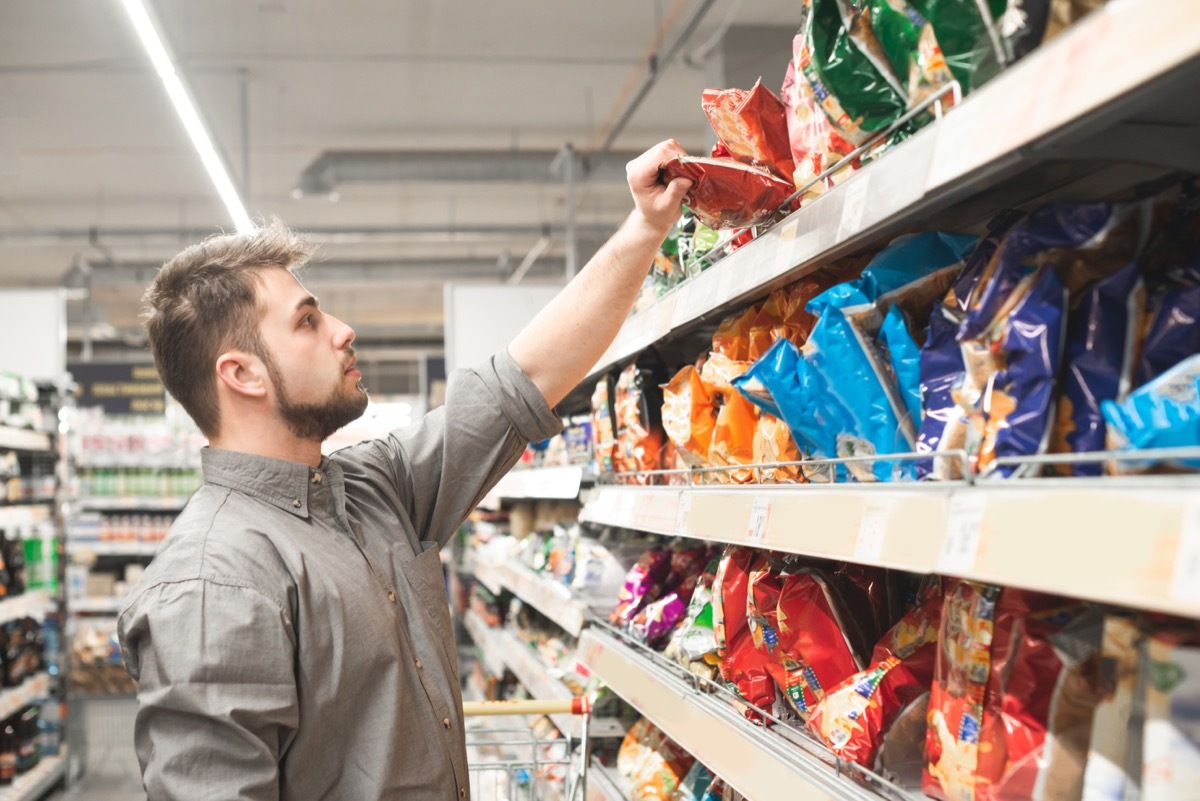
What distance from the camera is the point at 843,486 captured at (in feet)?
4.01

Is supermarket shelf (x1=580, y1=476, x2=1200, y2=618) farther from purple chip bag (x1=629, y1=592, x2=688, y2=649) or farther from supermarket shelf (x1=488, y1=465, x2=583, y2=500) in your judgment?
supermarket shelf (x1=488, y1=465, x2=583, y2=500)

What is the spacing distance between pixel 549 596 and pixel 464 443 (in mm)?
1324

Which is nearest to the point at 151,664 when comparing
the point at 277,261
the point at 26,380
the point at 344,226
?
the point at 277,261

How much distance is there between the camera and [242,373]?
1771mm

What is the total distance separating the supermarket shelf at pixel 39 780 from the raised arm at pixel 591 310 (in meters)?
4.57

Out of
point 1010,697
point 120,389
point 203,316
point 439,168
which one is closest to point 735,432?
point 1010,697

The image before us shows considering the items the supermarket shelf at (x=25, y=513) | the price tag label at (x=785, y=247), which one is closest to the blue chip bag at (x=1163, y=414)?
the price tag label at (x=785, y=247)

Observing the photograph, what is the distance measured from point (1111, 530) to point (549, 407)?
1366mm

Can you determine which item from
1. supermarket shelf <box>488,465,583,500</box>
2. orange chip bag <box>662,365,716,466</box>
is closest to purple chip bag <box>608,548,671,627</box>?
supermarket shelf <box>488,465,583,500</box>

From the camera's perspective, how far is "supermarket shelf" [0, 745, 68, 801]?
5234mm

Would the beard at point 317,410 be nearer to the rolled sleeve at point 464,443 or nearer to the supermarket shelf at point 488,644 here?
the rolled sleeve at point 464,443

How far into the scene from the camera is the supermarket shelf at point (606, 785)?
244 cm

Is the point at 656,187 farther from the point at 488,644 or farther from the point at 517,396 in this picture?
the point at 488,644

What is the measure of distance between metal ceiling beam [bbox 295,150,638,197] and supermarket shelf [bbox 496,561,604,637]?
5.51 m
